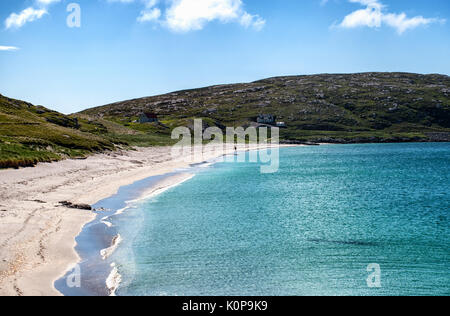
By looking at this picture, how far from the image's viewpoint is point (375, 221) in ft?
104

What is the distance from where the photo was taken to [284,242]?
2539cm

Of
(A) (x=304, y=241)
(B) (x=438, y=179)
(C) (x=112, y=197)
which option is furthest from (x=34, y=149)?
(B) (x=438, y=179)

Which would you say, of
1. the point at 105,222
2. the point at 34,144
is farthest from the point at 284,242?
the point at 34,144

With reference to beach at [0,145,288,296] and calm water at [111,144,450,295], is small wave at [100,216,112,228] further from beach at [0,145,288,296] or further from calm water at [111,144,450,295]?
beach at [0,145,288,296]

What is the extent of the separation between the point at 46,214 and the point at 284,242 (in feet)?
54.6

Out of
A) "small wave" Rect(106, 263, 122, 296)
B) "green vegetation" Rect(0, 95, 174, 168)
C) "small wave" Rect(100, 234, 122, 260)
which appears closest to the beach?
"small wave" Rect(100, 234, 122, 260)

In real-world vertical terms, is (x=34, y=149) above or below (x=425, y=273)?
above

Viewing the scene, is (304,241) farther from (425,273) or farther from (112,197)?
(112,197)

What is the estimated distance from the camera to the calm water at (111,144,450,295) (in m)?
18.2

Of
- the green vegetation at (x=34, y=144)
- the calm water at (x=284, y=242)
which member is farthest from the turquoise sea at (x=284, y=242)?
the green vegetation at (x=34, y=144)

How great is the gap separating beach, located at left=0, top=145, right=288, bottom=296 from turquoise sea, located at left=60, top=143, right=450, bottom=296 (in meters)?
2.98

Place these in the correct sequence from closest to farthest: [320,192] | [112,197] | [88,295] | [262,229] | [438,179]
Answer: [88,295], [262,229], [112,197], [320,192], [438,179]
